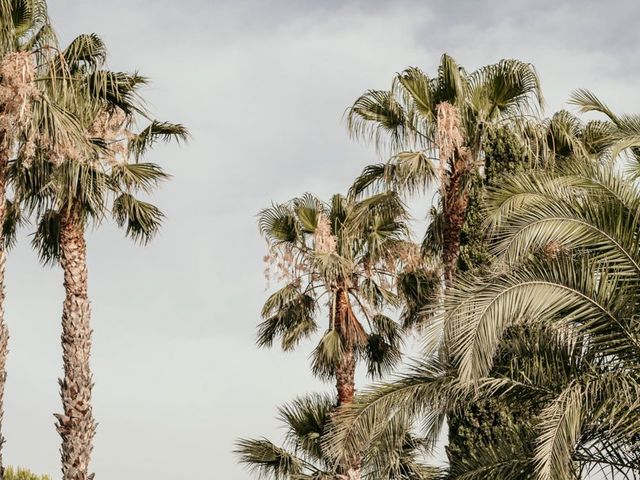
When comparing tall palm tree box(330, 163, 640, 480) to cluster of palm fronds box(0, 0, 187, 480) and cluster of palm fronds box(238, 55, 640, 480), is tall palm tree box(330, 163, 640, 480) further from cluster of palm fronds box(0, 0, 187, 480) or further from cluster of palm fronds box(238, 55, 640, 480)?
cluster of palm fronds box(0, 0, 187, 480)

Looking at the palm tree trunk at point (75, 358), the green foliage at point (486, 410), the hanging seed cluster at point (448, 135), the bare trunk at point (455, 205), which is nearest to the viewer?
the green foliage at point (486, 410)

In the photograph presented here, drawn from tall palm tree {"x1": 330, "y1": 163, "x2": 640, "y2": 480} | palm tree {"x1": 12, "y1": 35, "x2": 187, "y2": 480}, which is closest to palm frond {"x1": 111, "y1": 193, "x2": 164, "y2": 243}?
palm tree {"x1": 12, "y1": 35, "x2": 187, "y2": 480}

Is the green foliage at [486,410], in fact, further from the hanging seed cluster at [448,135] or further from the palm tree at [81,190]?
the palm tree at [81,190]

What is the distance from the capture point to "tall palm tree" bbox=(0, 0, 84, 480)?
48.1 feet

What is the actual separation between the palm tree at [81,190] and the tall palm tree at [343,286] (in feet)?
12.4

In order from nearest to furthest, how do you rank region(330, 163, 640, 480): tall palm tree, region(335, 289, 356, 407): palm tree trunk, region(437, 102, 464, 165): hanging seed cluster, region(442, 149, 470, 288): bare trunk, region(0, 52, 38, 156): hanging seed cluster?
region(330, 163, 640, 480): tall palm tree, region(0, 52, 38, 156): hanging seed cluster, region(437, 102, 464, 165): hanging seed cluster, region(442, 149, 470, 288): bare trunk, region(335, 289, 356, 407): palm tree trunk

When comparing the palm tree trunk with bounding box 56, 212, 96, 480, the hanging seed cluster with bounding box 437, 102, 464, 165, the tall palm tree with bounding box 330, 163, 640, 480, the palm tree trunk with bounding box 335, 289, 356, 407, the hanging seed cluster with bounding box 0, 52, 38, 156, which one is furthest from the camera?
the palm tree trunk with bounding box 335, 289, 356, 407

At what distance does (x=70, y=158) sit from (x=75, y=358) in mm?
3051

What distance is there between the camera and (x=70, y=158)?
16.6 metres

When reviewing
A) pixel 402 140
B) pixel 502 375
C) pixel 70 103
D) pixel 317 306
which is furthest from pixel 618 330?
pixel 317 306

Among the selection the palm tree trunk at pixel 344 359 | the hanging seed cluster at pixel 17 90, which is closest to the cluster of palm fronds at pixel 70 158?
the hanging seed cluster at pixel 17 90

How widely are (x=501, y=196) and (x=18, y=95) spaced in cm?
665

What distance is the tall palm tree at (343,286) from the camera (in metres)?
21.2

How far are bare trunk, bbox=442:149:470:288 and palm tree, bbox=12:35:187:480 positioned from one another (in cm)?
480
